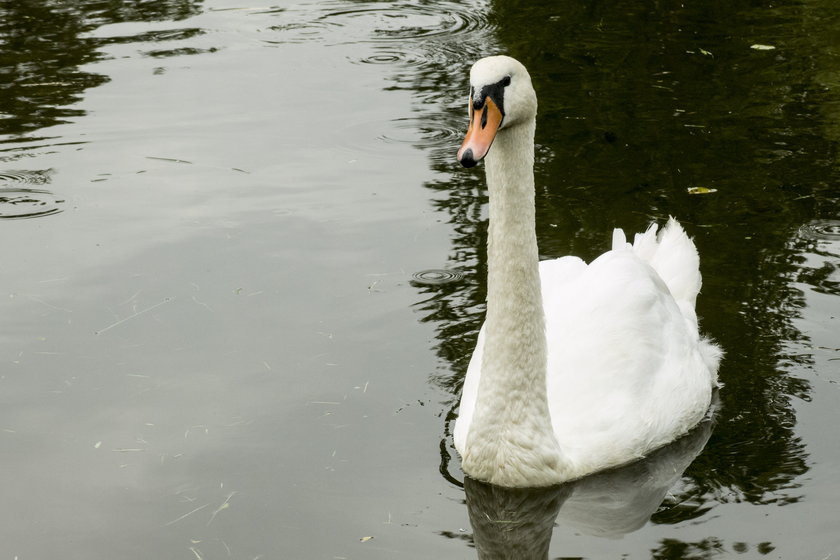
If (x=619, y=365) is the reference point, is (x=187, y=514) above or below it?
below

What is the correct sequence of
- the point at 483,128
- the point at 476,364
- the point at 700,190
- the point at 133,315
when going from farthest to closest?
the point at 700,190, the point at 133,315, the point at 476,364, the point at 483,128

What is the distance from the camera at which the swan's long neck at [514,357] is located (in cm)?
575

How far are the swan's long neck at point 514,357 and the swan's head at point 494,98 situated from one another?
0.95ft

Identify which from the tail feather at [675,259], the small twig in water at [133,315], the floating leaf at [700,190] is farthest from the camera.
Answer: the floating leaf at [700,190]

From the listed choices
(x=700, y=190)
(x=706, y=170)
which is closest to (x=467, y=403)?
(x=700, y=190)

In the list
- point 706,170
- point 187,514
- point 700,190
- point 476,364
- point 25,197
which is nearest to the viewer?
point 187,514

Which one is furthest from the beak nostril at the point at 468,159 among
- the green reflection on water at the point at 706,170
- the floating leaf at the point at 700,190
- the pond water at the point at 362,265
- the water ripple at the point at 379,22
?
the water ripple at the point at 379,22

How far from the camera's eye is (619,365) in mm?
6301

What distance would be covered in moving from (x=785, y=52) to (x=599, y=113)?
2802 mm

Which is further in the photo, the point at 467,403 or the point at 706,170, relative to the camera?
the point at 706,170

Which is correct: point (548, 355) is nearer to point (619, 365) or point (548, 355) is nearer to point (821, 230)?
point (619, 365)

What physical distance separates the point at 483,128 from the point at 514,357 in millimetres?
1133

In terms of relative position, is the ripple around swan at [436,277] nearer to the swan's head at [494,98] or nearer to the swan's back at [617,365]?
the swan's back at [617,365]

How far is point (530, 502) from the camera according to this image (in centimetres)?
590
